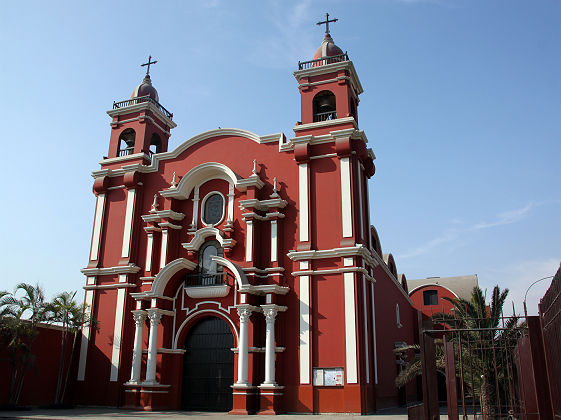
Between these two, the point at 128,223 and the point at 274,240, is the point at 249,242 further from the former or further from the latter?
the point at 128,223

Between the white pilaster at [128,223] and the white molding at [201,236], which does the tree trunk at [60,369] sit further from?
the white molding at [201,236]

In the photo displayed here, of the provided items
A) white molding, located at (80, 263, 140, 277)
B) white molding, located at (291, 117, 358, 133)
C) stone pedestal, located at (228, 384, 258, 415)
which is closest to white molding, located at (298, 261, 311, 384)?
stone pedestal, located at (228, 384, 258, 415)

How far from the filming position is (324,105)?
2216 cm

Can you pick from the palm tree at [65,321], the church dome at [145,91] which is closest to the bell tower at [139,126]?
the church dome at [145,91]

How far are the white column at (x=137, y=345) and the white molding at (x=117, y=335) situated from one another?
898 mm

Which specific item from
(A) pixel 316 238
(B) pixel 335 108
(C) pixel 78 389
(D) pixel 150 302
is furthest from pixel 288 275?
(C) pixel 78 389

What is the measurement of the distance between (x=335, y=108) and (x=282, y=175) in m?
3.68

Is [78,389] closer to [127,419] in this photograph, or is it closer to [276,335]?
[127,419]

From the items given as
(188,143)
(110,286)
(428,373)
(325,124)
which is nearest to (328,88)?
(325,124)

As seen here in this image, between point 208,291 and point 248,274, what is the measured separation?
1.80 meters

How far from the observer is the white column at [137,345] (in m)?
19.8

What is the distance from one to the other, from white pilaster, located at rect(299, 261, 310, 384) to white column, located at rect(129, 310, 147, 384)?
6428mm

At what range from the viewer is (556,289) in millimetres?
→ 5613

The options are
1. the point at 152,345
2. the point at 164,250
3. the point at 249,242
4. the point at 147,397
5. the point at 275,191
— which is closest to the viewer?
the point at 147,397
